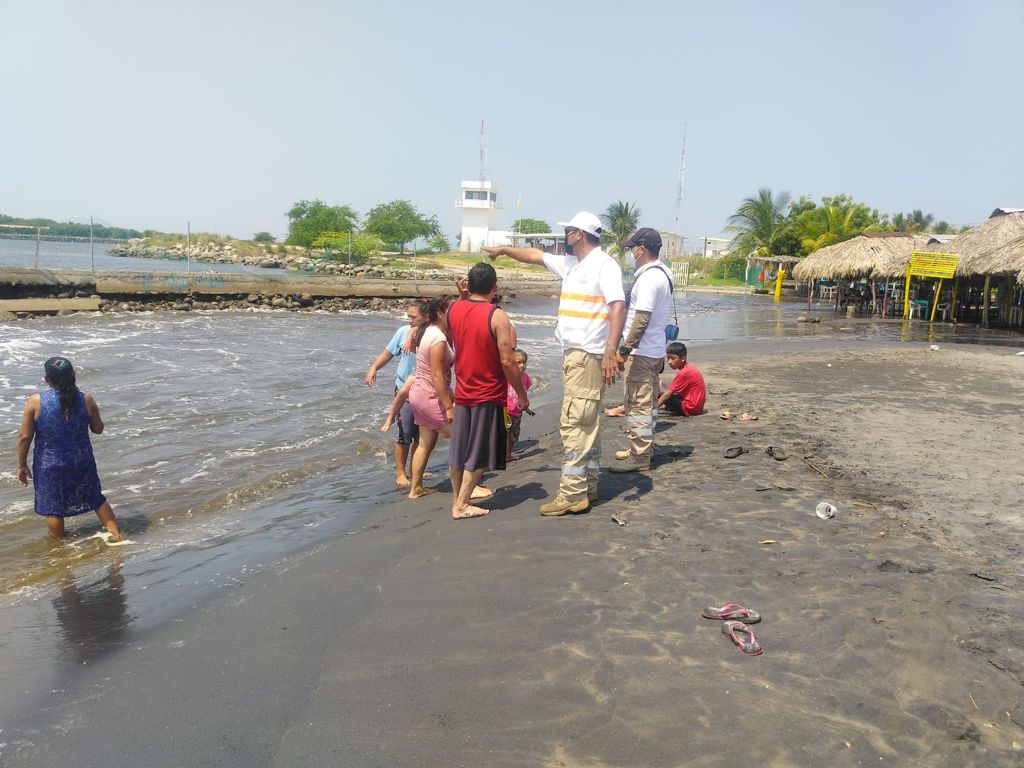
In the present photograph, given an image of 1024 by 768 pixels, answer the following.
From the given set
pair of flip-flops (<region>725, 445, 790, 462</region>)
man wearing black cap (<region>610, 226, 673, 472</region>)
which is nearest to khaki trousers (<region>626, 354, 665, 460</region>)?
man wearing black cap (<region>610, 226, 673, 472</region>)

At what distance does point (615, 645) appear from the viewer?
3340mm

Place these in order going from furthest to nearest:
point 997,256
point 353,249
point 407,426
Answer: point 353,249
point 997,256
point 407,426

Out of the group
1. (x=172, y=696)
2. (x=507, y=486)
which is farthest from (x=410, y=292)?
(x=172, y=696)

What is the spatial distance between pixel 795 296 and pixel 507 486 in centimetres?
4405

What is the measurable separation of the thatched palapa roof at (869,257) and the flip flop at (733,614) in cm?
2635

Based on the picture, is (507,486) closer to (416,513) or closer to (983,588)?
(416,513)

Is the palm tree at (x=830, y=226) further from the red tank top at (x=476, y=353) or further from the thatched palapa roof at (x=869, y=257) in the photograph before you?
the red tank top at (x=476, y=353)

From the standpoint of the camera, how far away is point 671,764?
2598 millimetres

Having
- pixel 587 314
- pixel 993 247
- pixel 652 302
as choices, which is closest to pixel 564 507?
pixel 587 314

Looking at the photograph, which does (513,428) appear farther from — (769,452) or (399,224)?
(399,224)

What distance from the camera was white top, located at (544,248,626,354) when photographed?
4.89m

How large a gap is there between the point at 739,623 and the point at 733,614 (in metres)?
0.09

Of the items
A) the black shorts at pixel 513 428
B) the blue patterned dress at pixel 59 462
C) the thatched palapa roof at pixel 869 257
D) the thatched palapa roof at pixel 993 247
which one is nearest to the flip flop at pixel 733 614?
the black shorts at pixel 513 428

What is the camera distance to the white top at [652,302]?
5887 mm
